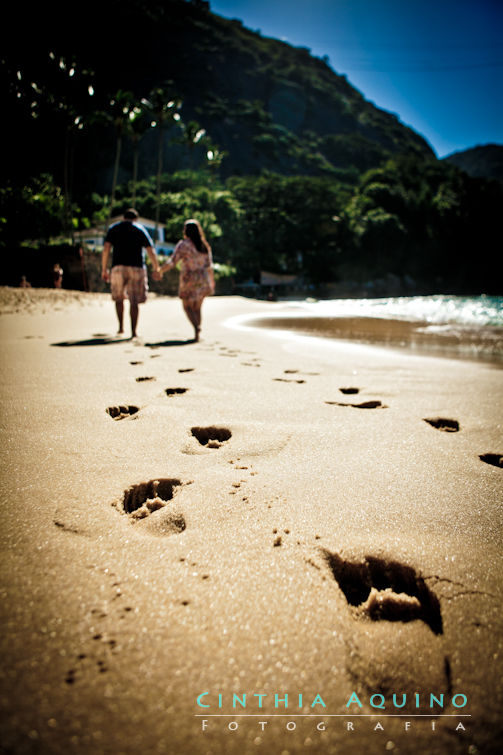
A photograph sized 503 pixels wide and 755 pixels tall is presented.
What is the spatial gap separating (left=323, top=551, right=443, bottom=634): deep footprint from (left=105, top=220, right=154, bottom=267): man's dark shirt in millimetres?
4575

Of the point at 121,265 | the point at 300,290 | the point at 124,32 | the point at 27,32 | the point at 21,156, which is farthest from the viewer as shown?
the point at 124,32

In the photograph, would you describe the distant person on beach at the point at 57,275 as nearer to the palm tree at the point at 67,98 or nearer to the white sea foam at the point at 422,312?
the white sea foam at the point at 422,312

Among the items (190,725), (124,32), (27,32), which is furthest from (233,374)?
(124,32)

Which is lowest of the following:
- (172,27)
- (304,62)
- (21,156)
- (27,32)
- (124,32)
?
(21,156)

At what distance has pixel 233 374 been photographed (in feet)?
8.54

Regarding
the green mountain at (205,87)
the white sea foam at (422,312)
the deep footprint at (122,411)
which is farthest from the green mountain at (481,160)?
the deep footprint at (122,411)

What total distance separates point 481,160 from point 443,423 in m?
172

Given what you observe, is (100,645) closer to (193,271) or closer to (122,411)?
(122,411)

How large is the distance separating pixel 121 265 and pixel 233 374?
288 cm

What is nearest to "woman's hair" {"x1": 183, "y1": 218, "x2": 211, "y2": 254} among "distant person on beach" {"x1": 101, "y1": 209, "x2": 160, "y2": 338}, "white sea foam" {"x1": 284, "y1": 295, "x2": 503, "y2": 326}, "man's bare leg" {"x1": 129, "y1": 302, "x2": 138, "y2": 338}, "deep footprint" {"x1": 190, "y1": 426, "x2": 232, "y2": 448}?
"distant person on beach" {"x1": 101, "y1": 209, "x2": 160, "y2": 338}

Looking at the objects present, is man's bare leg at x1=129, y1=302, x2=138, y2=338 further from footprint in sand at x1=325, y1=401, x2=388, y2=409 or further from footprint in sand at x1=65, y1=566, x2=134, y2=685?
footprint in sand at x1=65, y1=566, x2=134, y2=685

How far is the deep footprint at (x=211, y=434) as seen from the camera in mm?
1538

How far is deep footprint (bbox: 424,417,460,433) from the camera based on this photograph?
1726 mm

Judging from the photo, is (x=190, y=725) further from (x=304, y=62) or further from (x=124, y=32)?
(x=304, y=62)
